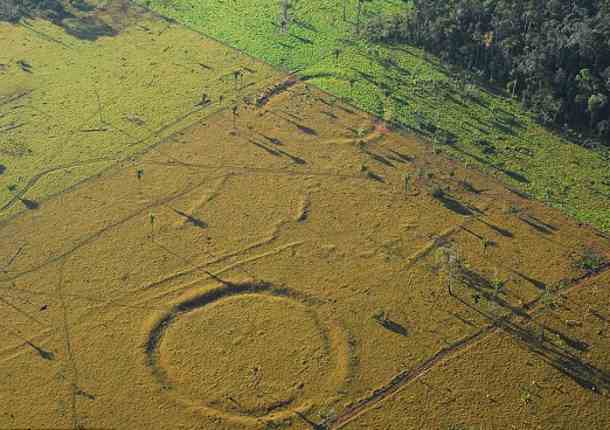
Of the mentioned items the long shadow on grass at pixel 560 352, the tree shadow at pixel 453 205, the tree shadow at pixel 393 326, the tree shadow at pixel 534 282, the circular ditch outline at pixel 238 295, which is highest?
the tree shadow at pixel 453 205

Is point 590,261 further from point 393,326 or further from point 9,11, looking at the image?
point 9,11

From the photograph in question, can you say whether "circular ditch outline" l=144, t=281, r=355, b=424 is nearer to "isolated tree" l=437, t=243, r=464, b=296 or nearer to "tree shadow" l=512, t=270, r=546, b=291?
"isolated tree" l=437, t=243, r=464, b=296

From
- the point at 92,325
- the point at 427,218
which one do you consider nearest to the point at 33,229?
the point at 92,325

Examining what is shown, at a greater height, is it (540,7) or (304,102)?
(540,7)

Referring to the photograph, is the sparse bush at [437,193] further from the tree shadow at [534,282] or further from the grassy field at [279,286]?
the tree shadow at [534,282]

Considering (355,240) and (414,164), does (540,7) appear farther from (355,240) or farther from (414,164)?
(355,240)

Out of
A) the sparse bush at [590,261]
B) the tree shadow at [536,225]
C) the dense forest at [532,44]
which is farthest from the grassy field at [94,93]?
the sparse bush at [590,261]
